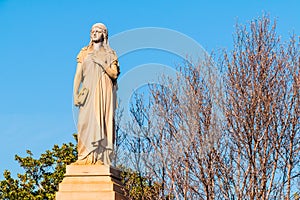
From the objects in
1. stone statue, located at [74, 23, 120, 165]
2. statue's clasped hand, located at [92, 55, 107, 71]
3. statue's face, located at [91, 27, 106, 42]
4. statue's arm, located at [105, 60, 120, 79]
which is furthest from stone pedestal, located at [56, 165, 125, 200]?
statue's face, located at [91, 27, 106, 42]

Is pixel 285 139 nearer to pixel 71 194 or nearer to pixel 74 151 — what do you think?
pixel 71 194

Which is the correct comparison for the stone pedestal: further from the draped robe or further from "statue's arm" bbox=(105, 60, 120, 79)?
"statue's arm" bbox=(105, 60, 120, 79)

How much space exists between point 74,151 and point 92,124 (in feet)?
71.1

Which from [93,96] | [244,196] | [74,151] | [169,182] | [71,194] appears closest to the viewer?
[71,194]

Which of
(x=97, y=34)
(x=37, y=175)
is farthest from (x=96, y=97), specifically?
(x=37, y=175)

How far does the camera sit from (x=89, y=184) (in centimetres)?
1241

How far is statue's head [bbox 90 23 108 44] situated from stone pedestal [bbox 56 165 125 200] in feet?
9.64

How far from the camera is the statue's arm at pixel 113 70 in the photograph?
1329 cm

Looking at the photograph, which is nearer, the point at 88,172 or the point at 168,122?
the point at 88,172

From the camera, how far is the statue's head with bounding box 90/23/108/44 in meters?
13.5

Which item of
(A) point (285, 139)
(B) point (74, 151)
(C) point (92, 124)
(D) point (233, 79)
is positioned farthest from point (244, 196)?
(B) point (74, 151)

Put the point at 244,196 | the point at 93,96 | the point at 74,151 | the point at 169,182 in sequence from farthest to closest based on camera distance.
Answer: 1. the point at 74,151
2. the point at 169,182
3. the point at 244,196
4. the point at 93,96

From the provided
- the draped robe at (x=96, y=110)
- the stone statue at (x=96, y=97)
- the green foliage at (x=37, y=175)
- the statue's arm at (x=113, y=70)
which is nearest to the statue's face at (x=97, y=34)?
the stone statue at (x=96, y=97)

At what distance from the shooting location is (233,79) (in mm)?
19047
